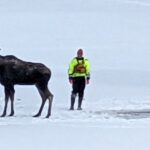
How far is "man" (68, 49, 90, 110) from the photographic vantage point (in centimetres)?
1747

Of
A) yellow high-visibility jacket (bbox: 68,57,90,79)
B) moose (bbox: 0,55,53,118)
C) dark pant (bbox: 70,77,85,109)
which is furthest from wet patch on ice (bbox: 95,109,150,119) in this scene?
moose (bbox: 0,55,53,118)

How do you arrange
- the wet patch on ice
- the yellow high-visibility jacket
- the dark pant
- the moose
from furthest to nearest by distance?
1. the dark pant
2. the yellow high-visibility jacket
3. the wet patch on ice
4. the moose

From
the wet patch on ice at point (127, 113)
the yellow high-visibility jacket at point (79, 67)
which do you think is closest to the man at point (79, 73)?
the yellow high-visibility jacket at point (79, 67)

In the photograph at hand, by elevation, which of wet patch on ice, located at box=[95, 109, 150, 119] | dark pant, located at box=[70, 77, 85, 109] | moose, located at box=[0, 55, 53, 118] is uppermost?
moose, located at box=[0, 55, 53, 118]

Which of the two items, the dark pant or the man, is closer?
the man

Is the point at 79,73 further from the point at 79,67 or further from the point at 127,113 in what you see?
the point at 127,113

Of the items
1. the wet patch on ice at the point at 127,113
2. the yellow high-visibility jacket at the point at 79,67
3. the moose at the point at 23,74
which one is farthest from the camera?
the yellow high-visibility jacket at the point at 79,67

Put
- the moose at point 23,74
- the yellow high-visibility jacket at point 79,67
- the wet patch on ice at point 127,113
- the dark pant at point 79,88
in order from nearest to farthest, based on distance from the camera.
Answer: the moose at point 23,74, the wet patch on ice at point 127,113, the yellow high-visibility jacket at point 79,67, the dark pant at point 79,88

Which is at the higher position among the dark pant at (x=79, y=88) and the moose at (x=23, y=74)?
the moose at (x=23, y=74)

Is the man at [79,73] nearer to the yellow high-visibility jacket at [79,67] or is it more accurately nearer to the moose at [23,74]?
the yellow high-visibility jacket at [79,67]

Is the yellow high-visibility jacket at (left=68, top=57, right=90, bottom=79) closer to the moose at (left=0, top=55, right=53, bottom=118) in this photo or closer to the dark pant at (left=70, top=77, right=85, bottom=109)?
the dark pant at (left=70, top=77, right=85, bottom=109)

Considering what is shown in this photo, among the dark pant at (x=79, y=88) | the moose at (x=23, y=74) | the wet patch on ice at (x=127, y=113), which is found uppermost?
the moose at (x=23, y=74)

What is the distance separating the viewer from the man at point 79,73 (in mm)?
17469

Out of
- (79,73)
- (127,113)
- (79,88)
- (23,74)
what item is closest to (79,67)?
(79,73)
